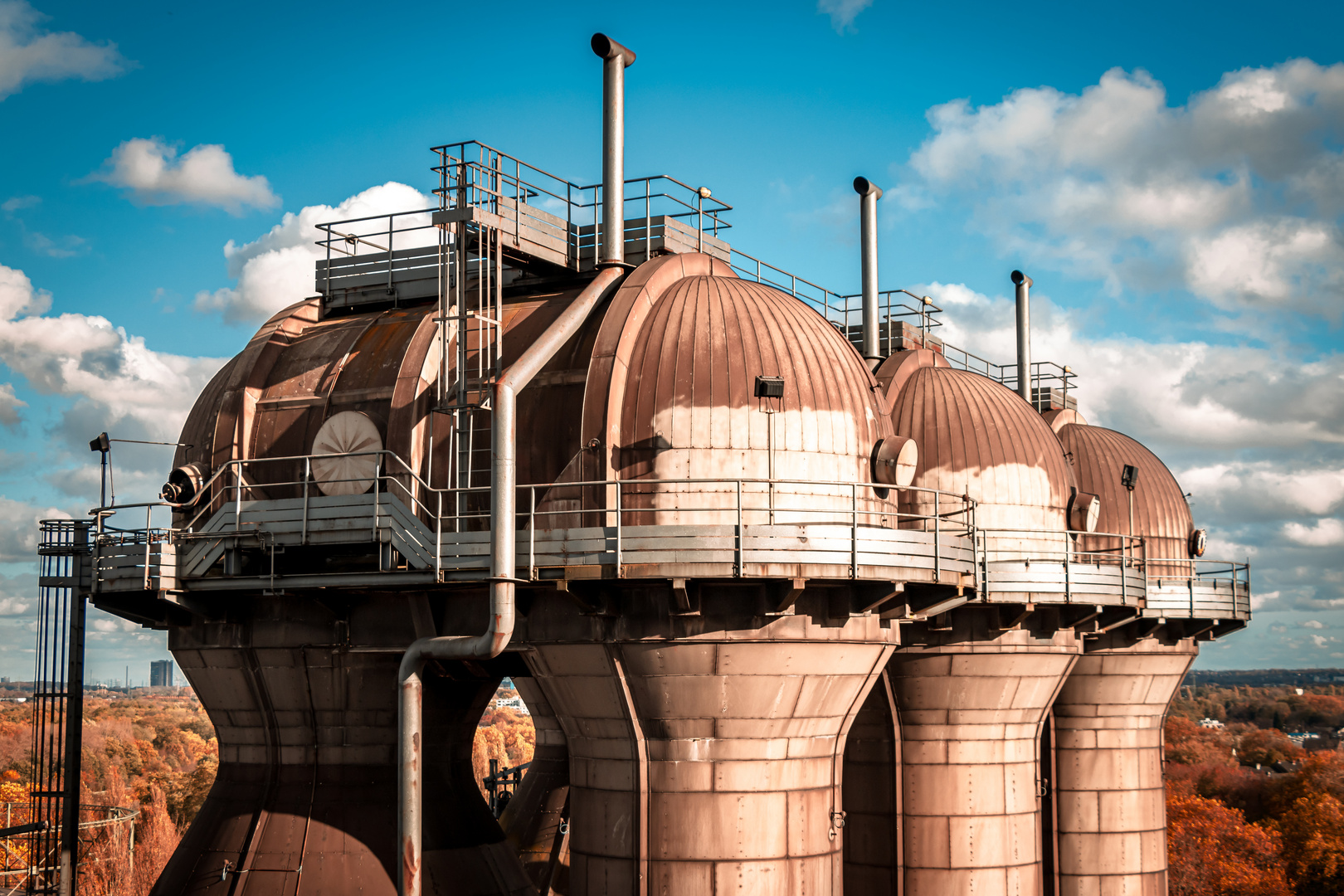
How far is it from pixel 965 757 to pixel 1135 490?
47.6 feet

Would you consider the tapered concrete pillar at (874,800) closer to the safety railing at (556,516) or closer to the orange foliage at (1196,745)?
the safety railing at (556,516)

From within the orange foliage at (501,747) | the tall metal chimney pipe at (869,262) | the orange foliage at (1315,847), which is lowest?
the orange foliage at (501,747)

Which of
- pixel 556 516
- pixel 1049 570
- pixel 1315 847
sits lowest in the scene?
pixel 1315 847

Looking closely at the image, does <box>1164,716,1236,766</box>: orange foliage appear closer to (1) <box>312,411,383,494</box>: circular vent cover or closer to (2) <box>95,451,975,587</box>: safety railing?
(2) <box>95,451,975,587</box>: safety railing

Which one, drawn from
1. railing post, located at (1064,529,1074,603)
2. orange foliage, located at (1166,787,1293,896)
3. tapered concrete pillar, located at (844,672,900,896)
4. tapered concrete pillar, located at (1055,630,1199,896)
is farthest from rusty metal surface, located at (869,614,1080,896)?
orange foliage, located at (1166,787,1293,896)

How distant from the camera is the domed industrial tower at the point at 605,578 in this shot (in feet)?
77.0

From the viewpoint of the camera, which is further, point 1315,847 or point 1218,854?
point 1315,847

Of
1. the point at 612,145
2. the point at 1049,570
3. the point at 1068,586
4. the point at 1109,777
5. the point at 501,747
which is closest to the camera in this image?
the point at 612,145

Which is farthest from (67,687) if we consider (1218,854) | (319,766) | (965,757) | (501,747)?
(501,747)

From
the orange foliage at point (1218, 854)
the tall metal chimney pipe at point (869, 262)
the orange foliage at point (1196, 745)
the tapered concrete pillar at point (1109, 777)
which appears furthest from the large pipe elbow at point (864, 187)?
the orange foliage at point (1196, 745)

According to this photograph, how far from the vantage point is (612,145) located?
88.9 feet

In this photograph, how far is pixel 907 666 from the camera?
32.8 m

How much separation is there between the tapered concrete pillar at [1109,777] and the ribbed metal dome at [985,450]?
283 inches

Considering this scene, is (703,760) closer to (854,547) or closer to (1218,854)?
(854,547)
